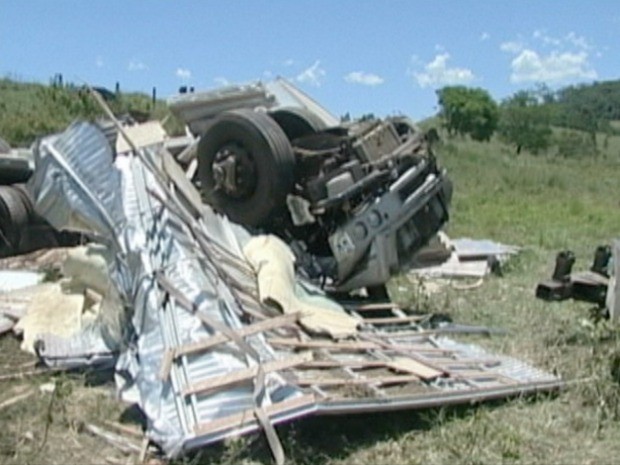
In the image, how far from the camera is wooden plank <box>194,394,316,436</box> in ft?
14.4

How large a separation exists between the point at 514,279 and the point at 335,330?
4.07m

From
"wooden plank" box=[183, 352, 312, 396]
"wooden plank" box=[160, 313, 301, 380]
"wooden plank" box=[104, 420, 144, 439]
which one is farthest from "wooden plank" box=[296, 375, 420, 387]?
"wooden plank" box=[104, 420, 144, 439]

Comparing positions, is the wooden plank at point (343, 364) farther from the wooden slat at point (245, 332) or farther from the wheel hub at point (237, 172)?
the wheel hub at point (237, 172)

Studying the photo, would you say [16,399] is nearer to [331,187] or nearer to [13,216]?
[331,187]

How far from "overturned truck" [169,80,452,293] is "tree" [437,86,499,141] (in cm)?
4521

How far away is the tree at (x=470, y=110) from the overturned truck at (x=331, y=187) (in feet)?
148

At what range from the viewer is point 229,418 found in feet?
14.7

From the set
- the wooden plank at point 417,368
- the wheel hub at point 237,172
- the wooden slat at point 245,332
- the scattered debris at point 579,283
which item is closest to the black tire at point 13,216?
the wheel hub at point 237,172

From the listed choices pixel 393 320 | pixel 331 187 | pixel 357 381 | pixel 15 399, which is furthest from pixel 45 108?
pixel 357 381

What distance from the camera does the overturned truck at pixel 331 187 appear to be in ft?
24.8

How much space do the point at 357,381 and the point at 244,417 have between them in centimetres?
85

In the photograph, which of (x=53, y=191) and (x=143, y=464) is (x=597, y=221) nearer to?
(x=53, y=191)

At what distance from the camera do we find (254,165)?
7.79 m

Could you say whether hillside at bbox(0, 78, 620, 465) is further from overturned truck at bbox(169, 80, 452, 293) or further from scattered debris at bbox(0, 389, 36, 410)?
overturned truck at bbox(169, 80, 452, 293)
